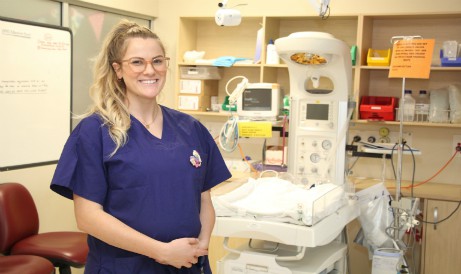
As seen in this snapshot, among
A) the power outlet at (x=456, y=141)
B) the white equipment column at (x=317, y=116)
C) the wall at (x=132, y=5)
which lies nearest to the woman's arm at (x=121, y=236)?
the white equipment column at (x=317, y=116)

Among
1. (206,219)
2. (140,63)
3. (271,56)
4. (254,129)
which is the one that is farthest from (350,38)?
(140,63)

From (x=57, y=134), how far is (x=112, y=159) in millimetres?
2027

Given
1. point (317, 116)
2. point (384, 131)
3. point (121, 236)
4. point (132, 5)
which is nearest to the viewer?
point (121, 236)

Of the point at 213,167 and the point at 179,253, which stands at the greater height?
the point at 213,167

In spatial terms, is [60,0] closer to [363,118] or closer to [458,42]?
[363,118]

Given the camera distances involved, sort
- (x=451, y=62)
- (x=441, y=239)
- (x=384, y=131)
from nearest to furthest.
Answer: (x=441, y=239) < (x=451, y=62) < (x=384, y=131)

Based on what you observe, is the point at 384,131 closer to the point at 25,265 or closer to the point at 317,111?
the point at 317,111

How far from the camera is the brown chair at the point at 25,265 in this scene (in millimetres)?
2521

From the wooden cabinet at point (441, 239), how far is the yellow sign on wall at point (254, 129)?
1160 mm

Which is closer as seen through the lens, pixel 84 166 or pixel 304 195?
pixel 84 166

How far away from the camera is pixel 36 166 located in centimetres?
331

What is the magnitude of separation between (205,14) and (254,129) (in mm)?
1523

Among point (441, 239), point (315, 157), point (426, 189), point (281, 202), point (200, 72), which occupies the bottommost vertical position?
point (441, 239)

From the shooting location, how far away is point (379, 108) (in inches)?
147
